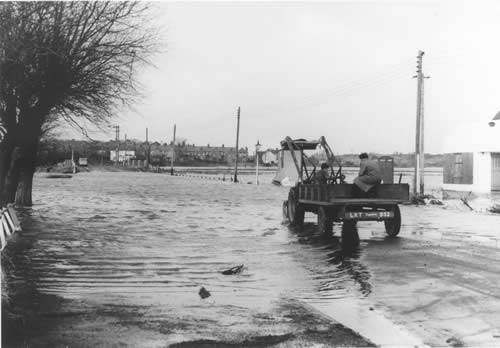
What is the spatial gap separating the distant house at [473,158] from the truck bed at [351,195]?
69.3ft

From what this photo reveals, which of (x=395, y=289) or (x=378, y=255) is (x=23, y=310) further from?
(x=378, y=255)

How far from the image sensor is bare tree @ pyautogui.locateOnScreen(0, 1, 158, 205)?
12.6 metres

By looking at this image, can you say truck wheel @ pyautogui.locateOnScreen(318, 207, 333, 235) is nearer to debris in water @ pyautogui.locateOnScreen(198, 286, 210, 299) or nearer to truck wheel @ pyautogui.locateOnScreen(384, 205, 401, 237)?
truck wheel @ pyautogui.locateOnScreen(384, 205, 401, 237)

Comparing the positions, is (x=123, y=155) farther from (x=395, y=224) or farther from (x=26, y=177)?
(x=395, y=224)

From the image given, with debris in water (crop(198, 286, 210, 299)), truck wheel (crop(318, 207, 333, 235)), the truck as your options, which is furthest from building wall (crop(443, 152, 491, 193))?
debris in water (crop(198, 286, 210, 299))

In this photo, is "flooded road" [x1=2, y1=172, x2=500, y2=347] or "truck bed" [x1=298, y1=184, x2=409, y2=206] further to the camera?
"truck bed" [x1=298, y1=184, x2=409, y2=206]

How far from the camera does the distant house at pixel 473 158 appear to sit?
32.6m

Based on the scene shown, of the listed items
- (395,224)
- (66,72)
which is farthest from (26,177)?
(395,224)

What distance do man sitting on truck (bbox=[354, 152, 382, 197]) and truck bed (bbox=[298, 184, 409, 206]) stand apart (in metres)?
0.16

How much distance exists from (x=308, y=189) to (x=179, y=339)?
999 centimetres

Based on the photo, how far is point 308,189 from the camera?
1480cm

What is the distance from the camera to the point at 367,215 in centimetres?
1294

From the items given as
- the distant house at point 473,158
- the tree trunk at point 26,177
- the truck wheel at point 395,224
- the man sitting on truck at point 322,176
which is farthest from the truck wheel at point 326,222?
the distant house at point 473,158

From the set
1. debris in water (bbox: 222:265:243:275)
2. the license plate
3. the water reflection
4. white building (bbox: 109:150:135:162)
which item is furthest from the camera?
white building (bbox: 109:150:135:162)
